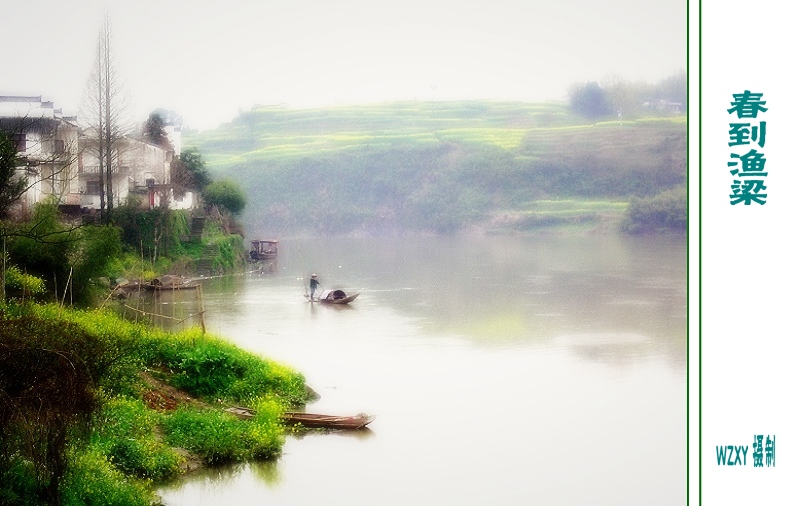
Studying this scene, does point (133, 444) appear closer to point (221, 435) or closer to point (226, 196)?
point (221, 435)

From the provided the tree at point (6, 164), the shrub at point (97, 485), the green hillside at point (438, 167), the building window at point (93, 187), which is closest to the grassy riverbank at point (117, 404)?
the shrub at point (97, 485)

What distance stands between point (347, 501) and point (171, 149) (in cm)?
Result: 511

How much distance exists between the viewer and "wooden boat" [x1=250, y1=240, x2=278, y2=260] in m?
10.4

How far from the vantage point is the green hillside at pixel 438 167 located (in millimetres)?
12844

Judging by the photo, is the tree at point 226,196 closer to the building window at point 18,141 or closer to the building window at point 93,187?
the building window at point 93,187

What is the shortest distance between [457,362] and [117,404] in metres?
3.50

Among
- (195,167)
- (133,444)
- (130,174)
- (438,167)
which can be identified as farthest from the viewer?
(438,167)

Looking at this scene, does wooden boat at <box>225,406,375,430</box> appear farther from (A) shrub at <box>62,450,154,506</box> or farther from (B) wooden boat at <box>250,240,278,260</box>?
(B) wooden boat at <box>250,240,278,260</box>

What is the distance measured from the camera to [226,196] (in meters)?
9.04

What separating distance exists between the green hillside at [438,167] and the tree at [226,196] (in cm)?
242

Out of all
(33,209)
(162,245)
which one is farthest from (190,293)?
(33,209)

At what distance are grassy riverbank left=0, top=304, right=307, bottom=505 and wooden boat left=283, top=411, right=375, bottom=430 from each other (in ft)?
→ 0.28

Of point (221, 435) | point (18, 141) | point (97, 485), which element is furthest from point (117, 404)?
point (18, 141)
